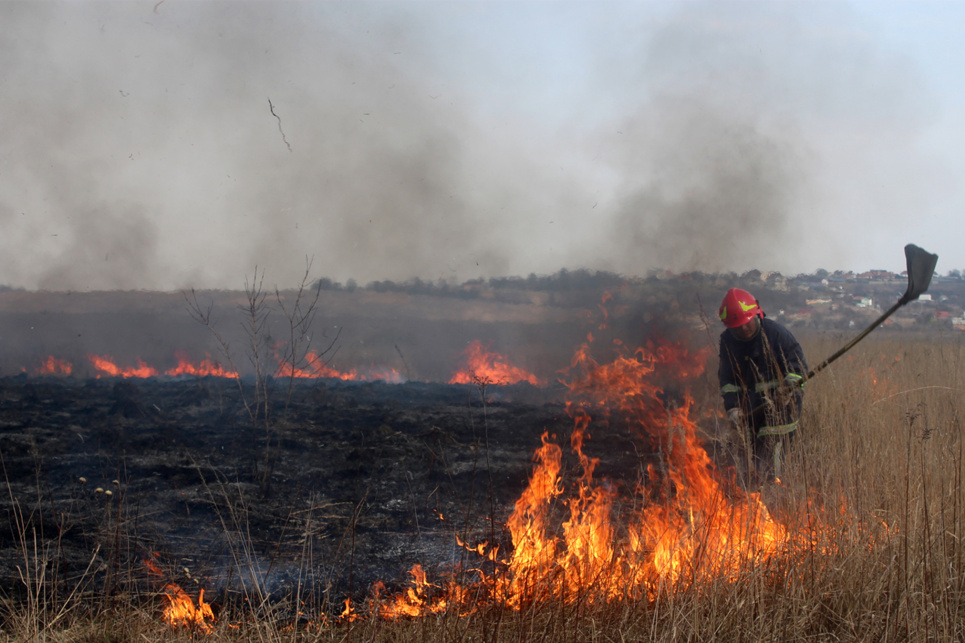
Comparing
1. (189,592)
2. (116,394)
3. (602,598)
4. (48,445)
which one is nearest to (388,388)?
(116,394)

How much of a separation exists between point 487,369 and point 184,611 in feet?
43.3

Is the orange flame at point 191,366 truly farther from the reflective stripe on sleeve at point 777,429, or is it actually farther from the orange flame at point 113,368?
the reflective stripe on sleeve at point 777,429

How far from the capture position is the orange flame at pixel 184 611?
10.7ft

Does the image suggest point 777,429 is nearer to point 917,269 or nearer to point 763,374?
point 763,374

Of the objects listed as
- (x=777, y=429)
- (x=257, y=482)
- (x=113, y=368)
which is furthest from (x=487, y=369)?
(x=777, y=429)

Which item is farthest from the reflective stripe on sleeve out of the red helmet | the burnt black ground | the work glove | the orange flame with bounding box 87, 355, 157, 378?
the orange flame with bounding box 87, 355, 157, 378

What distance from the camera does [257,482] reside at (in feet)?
21.5

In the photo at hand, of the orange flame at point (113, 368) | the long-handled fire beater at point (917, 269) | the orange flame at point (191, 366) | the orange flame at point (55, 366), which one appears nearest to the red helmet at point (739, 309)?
the long-handled fire beater at point (917, 269)

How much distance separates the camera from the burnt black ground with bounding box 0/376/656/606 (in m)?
4.18

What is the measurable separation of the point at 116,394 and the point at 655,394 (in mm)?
10799

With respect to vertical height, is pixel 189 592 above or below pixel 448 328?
below

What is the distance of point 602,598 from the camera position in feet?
10.3

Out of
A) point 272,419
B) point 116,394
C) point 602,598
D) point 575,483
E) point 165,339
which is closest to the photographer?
point 602,598

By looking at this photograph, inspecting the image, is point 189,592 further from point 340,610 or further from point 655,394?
point 655,394
